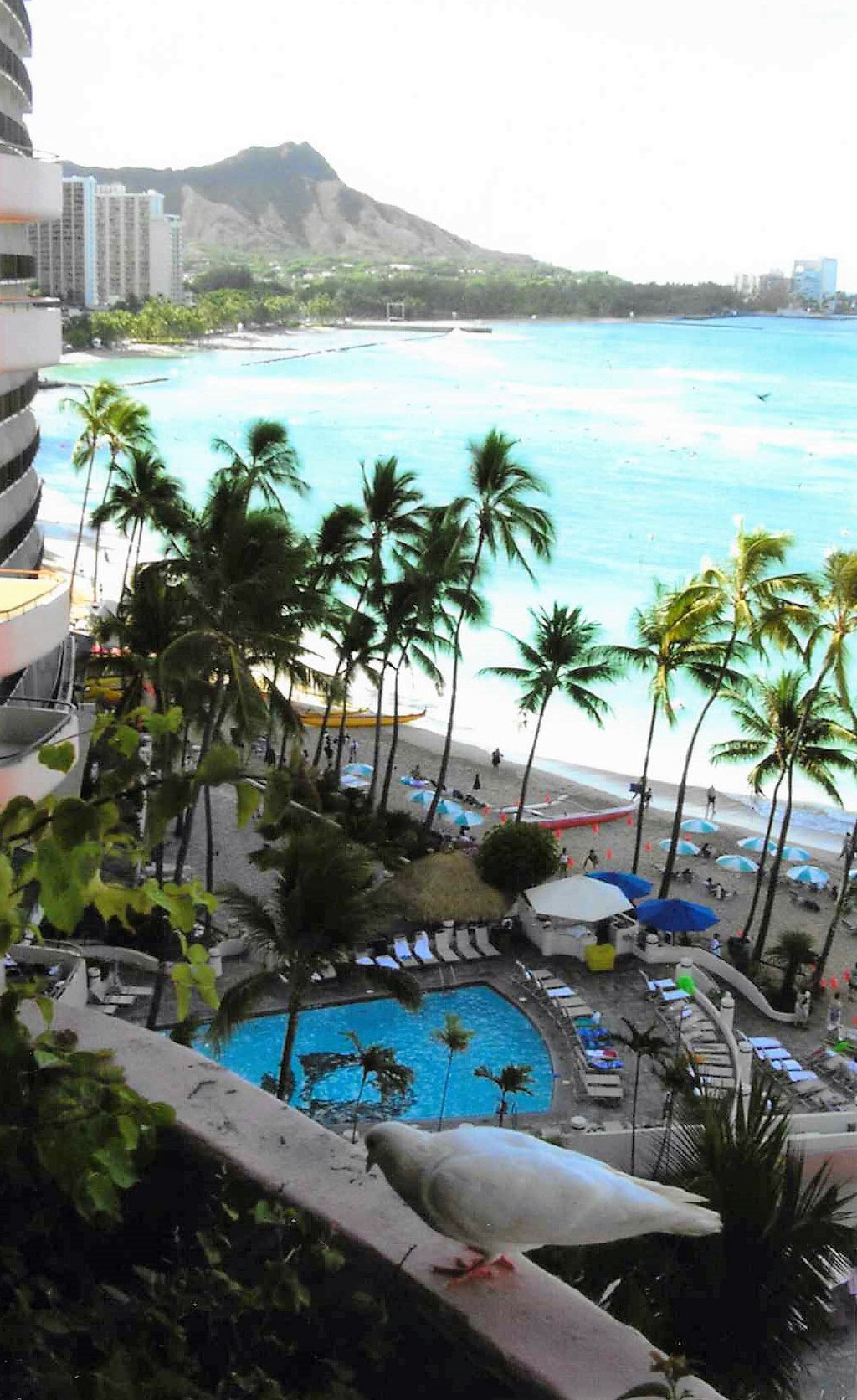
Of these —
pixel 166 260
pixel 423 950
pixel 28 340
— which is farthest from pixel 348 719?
pixel 166 260

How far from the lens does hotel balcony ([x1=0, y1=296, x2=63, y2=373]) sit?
1411cm

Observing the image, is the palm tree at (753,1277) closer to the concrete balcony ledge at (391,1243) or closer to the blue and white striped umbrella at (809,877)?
the concrete balcony ledge at (391,1243)

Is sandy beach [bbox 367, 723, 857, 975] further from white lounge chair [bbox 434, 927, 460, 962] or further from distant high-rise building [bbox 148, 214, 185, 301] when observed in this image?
distant high-rise building [bbox 148, 214, 185, 301]

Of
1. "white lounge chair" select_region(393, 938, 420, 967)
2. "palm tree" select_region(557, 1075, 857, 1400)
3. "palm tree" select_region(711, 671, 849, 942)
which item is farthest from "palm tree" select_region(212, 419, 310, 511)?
"palm tree" select_region(557, 1075, 857, 1400)

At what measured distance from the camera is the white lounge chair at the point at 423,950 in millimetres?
20625

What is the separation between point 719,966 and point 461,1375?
1818 centimetres

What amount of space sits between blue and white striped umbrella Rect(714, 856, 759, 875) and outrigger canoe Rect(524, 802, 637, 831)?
10.6 ft

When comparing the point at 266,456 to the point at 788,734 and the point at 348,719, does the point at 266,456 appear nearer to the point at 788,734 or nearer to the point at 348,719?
the point at 348,719

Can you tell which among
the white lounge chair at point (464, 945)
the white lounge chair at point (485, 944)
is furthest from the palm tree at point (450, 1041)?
the white lounge chair at point (485, 944)

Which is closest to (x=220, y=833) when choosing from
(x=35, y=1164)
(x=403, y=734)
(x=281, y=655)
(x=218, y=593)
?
(x=281, y=655)

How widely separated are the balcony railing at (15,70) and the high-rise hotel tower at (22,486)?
0.09 feet

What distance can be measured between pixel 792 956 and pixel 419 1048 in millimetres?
5753

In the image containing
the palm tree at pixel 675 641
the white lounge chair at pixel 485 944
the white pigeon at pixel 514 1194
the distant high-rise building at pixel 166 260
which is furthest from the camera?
the distant high-rise building at pixel 166 260

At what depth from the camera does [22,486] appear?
24391mm
